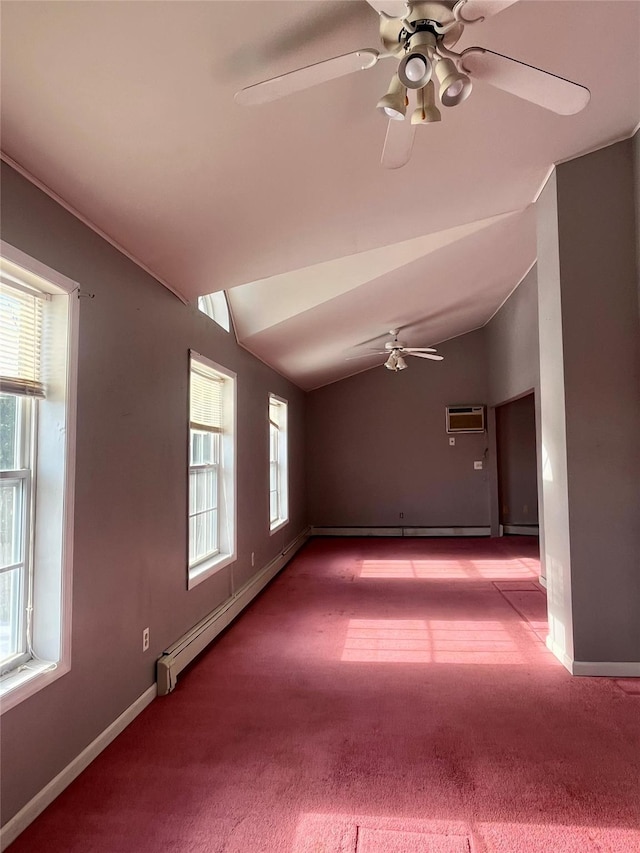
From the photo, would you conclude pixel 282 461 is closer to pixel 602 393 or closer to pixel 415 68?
pixel 602 393

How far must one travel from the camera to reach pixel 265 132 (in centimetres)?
210

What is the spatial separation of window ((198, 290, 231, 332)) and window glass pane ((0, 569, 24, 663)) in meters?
2.42

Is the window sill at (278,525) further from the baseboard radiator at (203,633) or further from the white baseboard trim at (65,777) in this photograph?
the white baseboard trim at (65,777)

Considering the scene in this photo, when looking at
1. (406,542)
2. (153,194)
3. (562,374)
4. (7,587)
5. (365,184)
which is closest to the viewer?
(7,587)

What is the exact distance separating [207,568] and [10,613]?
1855 millimetres

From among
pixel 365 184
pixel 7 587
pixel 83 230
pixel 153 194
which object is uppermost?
pixel 365 184

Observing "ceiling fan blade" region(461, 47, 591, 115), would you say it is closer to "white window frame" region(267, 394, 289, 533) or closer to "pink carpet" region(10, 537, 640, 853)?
"pink carpet" region(10, 537, 640, 853)

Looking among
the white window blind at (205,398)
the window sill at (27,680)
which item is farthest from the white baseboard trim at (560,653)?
the white window blind at (205,398)

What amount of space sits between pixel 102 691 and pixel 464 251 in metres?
4.09

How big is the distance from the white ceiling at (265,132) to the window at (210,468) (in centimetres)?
88

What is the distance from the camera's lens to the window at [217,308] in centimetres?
Result: 401

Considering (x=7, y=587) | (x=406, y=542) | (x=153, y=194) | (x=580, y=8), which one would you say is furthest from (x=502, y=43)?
(x=406, y=542)

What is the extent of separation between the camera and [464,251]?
4.36 metres

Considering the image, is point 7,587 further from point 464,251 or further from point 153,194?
point 464,251
